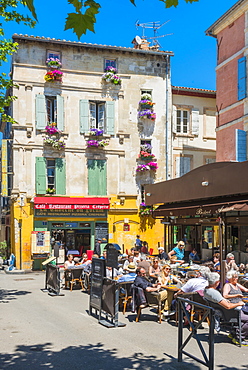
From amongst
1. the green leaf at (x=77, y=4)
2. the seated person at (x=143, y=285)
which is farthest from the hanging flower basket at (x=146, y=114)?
the green leaf at (x=77, y=4)

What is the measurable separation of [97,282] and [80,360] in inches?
133

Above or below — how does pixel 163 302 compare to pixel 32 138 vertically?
below

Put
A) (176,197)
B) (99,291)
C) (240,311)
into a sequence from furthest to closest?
(176,197) < (99,291) < (240,311)

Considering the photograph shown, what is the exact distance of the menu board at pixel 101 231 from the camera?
25.8 metres

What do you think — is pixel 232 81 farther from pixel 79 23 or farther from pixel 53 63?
pixel 79 23

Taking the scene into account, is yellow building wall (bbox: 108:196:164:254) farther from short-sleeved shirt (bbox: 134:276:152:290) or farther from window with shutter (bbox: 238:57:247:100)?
short-sleeved shirt (bbox: 134:276:152:290)

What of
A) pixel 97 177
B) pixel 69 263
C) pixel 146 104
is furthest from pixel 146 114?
pixel 69 263

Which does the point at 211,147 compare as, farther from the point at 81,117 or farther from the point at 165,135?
the point at 81,117

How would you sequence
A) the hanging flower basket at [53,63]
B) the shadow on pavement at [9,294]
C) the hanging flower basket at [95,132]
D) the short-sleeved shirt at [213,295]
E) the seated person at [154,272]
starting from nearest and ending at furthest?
the short-sleeved shirt at [213,295] < the seated person at [154,272] < the shadow on pavement at [9,294] < the hanging flower basket at [53,63] < the hanging flower basket at [95,132]

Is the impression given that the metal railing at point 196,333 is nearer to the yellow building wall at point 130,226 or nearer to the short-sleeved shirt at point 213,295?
the short-sleeved shirt at point 213,295

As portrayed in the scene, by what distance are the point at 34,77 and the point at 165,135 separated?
8.38 metres

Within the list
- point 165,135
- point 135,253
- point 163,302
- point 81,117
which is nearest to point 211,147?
point 165,135

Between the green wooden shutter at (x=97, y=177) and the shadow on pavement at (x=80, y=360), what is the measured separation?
1807cm

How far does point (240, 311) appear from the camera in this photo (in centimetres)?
831
